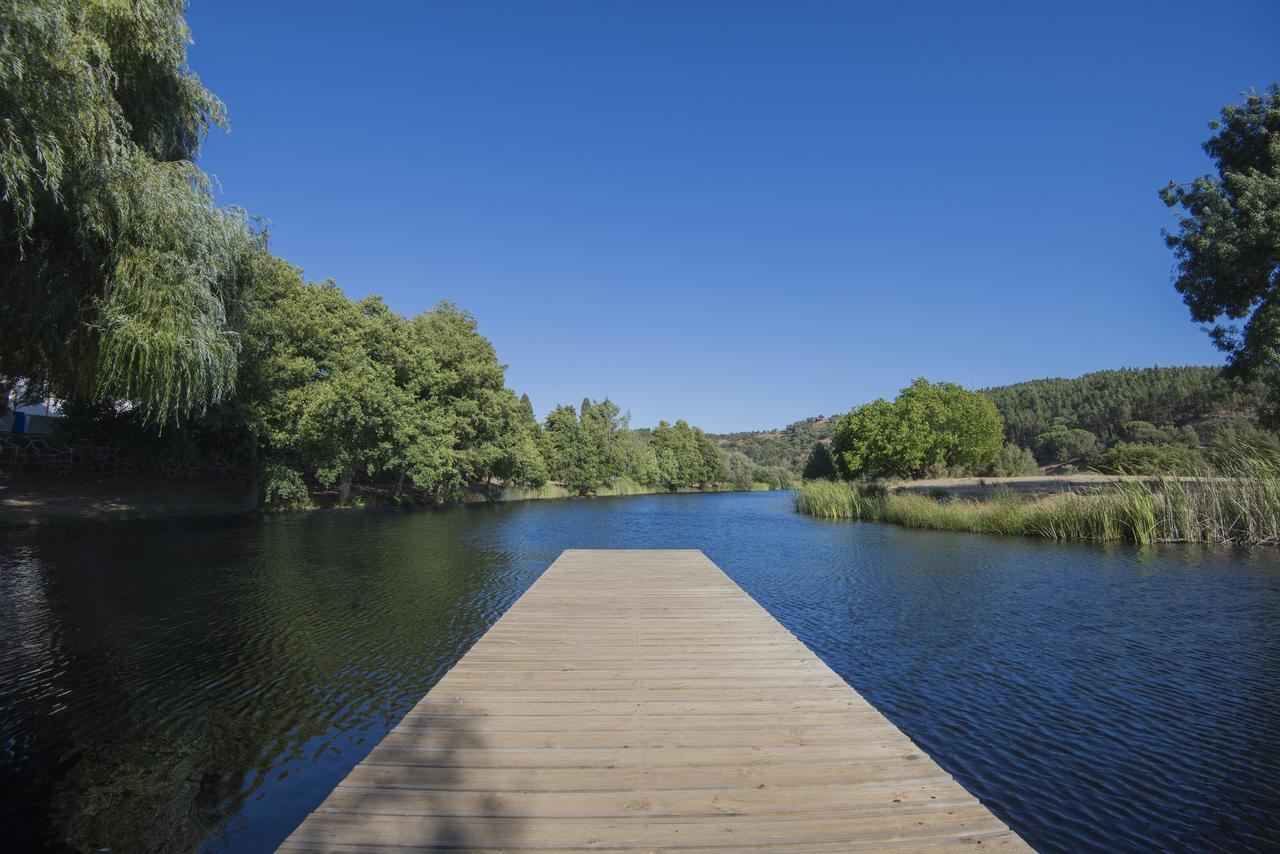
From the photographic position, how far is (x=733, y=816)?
2.97 m

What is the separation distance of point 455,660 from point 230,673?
99.6 inches

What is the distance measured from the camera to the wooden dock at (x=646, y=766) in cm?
282

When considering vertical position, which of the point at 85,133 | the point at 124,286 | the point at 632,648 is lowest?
the point at 632,648

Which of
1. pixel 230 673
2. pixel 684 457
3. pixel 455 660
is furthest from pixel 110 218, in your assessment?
pixel 684 457

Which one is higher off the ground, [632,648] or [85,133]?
[85,133]

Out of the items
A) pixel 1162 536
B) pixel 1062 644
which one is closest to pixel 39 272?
pixel 1062 644

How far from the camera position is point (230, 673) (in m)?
7.25

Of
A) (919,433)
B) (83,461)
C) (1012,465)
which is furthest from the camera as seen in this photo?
(1012,465)

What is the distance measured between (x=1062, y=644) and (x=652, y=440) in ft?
274

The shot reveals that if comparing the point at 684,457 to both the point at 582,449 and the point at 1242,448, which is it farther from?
the point at 1242,448

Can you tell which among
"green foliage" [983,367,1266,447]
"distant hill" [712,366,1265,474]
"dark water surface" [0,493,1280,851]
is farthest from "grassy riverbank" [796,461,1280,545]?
"green foliage" [983,367,1266,447]

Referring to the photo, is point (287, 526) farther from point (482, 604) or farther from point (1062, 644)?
point (1062, 644)

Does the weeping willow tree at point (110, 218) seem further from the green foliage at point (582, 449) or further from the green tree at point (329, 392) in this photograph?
the green foliage at point (582, 449)

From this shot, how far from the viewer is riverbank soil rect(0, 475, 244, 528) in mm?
21250
